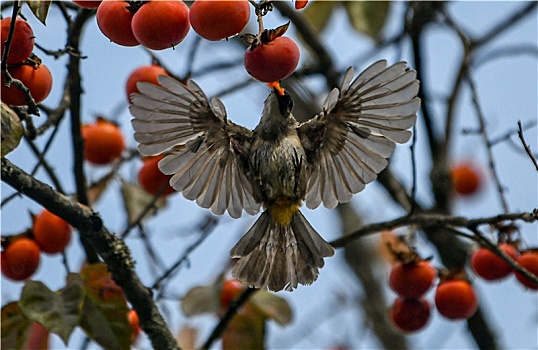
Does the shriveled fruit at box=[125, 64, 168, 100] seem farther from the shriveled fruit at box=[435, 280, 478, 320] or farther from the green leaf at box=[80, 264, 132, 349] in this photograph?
the shriveled fruit at box=[435, 280, 478, 320]

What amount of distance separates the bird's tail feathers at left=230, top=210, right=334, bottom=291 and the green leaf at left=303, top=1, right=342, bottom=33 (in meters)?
1.54

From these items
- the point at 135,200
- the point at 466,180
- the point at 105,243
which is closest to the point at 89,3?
the point at 105,243

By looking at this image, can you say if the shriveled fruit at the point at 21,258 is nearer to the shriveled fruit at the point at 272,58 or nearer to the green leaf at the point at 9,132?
the green leaf at the point at 9,132

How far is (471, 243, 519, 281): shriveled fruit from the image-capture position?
2.96m

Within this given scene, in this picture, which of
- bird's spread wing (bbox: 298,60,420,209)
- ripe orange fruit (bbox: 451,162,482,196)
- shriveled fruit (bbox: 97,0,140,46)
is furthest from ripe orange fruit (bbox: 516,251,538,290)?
ripe orange fruit (bbox: 451,162,482,196)

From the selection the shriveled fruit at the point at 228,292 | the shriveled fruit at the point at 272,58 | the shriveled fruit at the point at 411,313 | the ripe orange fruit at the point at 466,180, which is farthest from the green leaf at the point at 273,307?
the ripe orange fruit at the point at 466,180

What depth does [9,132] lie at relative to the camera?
6.62ft

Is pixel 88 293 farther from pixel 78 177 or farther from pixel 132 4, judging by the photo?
pixel 132 4

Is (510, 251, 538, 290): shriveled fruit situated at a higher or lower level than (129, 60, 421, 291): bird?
lower

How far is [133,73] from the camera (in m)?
2.88

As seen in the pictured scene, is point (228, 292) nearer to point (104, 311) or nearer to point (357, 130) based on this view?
point (104, 311)

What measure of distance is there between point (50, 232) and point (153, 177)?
0.56 m

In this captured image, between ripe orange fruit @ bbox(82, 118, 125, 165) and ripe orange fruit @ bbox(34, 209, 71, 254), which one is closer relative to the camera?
ripe orange fruit @ bbox(34, 209, 71, 254)

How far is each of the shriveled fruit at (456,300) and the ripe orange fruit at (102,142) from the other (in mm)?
1367
